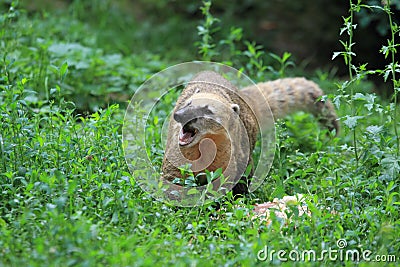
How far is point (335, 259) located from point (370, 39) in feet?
15.6

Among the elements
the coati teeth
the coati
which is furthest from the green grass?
the coati teeth

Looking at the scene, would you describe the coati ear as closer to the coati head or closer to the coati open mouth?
the coati head

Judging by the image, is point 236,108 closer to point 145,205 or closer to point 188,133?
point 188,133

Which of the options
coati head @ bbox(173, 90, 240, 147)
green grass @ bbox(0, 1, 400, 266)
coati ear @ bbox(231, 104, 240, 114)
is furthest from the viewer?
coati ear @ bbox(231, 104, 240, 114)

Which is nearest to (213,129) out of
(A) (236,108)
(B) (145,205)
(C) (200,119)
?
(C) (200,119)

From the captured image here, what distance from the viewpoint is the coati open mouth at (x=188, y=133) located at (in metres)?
3.72

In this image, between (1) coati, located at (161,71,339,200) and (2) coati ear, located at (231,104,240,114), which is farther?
(2) coati ear, located at (231,104,240,114)

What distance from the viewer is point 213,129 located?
3773 millimetres

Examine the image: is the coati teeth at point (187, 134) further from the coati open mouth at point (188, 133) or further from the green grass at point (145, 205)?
the green grass at point (145, 205)

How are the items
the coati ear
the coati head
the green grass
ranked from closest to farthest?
the green grass < the coati head < the coati ear

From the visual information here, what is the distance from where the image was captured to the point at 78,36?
6.55m

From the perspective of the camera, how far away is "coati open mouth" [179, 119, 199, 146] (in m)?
3.72

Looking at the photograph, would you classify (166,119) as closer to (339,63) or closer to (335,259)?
(335,259)

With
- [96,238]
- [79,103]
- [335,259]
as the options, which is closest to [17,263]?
[96,238]
